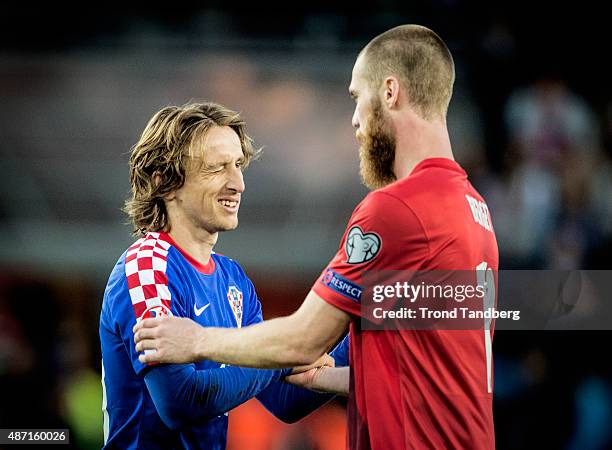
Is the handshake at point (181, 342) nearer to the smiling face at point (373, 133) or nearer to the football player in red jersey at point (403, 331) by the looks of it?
the football player in red jersey at point (403, 331)

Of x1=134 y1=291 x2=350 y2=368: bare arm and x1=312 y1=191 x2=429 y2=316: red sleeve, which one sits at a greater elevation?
x1=312 y1=191 x2=429 y2=316: red sleeve

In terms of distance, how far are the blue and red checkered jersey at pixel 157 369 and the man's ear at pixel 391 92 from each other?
3.65ft

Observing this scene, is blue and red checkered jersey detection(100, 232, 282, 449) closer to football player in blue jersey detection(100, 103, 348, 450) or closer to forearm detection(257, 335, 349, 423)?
football player in blue jersey detection(100, 103, 348, 450)

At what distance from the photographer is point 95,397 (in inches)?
270

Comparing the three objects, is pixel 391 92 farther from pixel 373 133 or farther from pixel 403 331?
pixel 403 331

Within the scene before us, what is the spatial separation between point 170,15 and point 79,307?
10.5 feet

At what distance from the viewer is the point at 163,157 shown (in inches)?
140

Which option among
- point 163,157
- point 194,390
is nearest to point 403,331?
point 194,390

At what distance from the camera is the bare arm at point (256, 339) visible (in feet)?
9.00

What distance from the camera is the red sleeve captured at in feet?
8.77

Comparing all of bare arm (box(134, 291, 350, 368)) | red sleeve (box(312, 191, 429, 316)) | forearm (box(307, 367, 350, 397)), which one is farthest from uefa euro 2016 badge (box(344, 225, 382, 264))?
forearm (box(307, 367, 350, 397))

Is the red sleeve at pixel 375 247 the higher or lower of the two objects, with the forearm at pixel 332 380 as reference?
higher

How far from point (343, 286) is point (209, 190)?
1.05 metres

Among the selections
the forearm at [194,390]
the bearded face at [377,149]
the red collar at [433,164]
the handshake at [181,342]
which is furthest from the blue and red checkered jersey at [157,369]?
the red collar at [433,164]
